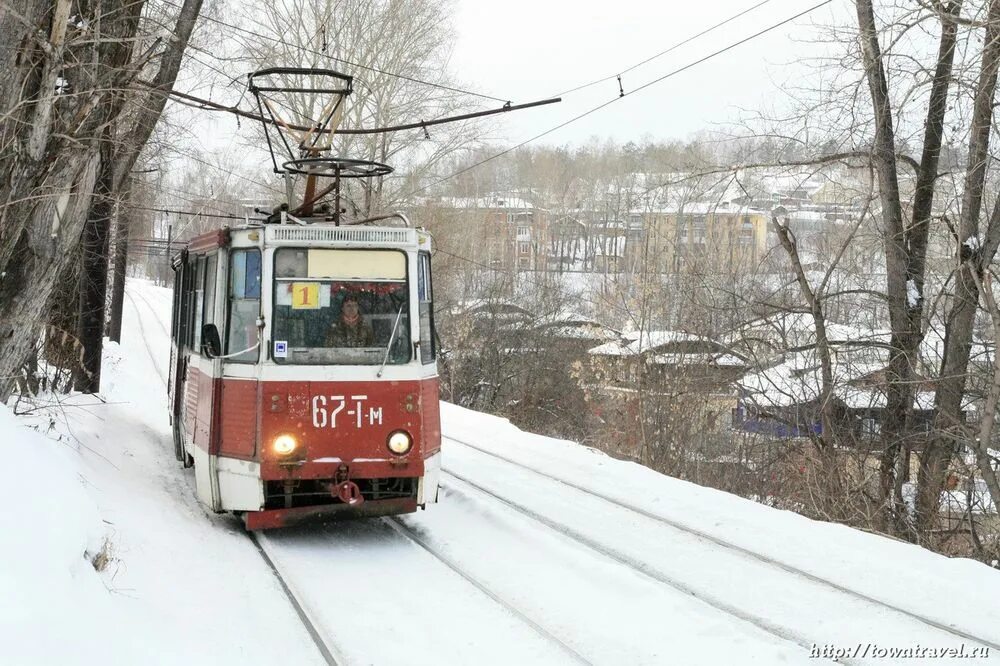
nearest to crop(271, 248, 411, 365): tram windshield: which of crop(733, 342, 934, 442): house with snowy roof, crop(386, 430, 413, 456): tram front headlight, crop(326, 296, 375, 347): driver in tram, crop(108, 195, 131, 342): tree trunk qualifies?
crop(326, 296, 375, 347): driver in tram

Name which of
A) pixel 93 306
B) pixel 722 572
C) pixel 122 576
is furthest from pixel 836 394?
pixel 93 306

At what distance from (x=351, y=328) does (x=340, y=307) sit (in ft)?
0.66

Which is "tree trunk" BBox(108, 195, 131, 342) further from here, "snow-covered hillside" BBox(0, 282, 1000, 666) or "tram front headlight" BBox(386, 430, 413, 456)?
"tram front headlight" BBox(386, 430, 413, 456)

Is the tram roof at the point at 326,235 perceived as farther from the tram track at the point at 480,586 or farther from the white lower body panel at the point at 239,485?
the tram track at the point at 480,586

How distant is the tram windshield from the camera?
834cm

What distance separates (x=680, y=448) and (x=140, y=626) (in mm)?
20470

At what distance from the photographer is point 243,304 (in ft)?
27.9

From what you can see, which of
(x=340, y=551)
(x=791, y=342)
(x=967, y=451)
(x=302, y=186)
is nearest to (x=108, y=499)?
(x=340, y=551)

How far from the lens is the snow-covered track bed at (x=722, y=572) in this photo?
6258 mm

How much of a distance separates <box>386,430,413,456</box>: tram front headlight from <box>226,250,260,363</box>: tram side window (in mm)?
1316

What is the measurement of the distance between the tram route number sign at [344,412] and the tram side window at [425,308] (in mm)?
655

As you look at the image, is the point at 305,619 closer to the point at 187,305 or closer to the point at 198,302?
the point at 198,302

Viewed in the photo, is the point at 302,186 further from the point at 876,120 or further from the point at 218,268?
the point at 218,268

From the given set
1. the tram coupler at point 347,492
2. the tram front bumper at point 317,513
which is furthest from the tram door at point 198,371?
the tram coupler at point 347,492
